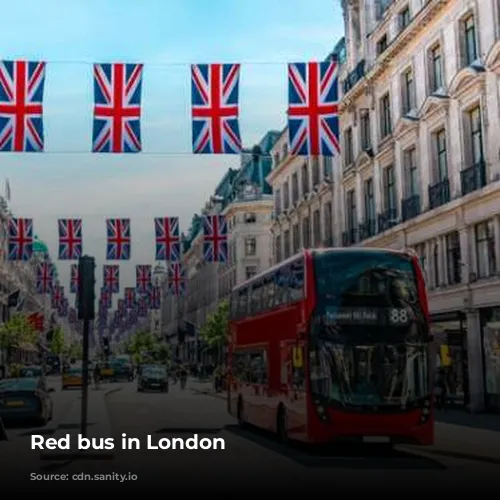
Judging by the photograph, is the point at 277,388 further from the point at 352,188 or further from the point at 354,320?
the point at 352,188

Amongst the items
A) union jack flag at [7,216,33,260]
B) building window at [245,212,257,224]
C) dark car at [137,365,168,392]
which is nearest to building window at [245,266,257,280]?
building window at [245,212,257,224]

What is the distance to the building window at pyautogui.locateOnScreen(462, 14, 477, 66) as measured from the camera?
2933 cm

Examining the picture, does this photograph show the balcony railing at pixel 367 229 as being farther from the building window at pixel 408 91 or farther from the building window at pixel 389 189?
the building window at pixel 408 91

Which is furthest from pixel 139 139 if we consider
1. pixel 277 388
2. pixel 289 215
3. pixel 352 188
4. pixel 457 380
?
pixel 289 215

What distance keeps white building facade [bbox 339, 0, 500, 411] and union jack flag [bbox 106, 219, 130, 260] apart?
11.4 m

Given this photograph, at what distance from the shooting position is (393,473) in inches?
554

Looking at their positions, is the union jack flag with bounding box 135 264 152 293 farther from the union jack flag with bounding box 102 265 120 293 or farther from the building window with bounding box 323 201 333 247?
the building window with bounding box 323 201 333 247

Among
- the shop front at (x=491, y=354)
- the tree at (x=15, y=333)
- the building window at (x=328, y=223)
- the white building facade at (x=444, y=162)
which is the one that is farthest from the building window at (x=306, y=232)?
the tree at (x=15, y=333)

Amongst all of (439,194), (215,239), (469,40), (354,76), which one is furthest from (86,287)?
(215,239)

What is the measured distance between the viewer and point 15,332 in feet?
259

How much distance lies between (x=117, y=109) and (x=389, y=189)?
1810 centimetres

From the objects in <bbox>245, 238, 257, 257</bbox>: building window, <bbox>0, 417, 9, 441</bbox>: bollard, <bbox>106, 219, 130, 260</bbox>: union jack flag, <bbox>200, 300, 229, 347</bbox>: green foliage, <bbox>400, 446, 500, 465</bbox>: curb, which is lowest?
<bbox>400, 446, 500, 465</bbox>: curb

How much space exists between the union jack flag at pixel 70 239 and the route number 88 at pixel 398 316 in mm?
26546

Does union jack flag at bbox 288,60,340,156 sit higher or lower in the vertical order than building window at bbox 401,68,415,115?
lower
